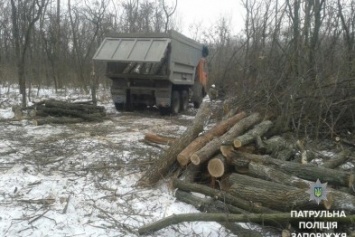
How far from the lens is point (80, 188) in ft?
17.1

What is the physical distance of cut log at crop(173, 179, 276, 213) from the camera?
14.1ft

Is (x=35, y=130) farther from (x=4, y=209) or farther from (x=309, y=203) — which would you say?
(x=309, y=203)

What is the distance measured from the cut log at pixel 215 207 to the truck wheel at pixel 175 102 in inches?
295

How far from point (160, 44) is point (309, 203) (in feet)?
25.3

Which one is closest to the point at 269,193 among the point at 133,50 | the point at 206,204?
the point at 206,204

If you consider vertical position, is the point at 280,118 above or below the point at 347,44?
below

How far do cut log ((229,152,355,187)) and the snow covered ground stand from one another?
1.32 m

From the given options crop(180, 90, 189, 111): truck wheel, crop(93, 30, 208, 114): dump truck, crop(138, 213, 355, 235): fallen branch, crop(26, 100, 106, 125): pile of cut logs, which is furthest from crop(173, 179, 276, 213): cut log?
crop(180, 90, 189, 111): truck wheel

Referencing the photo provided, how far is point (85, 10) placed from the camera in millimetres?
25359

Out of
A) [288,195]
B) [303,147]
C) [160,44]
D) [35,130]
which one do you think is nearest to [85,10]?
[160,44]

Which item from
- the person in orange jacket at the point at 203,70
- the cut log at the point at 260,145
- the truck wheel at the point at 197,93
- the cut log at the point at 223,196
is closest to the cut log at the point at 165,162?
the cut log at the point at 223,196

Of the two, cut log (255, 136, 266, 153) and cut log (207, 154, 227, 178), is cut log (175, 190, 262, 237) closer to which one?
cut log (207, 154, 227, 178)

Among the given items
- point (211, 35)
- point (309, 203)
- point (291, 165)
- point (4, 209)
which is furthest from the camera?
point (211, 35)

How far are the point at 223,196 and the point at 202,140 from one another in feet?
5.11
